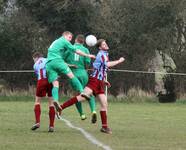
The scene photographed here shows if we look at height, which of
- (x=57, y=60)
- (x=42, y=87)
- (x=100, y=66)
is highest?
(x=57, y=60)

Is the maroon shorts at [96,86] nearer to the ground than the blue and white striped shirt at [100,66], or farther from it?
nearer to the ground

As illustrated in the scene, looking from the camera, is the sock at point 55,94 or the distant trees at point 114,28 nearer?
the sock at point 55,94

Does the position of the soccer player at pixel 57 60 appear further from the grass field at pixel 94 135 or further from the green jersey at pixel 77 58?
the green jersey at pixel 77 58

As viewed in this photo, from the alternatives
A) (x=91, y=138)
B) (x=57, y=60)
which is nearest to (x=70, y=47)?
(x=57, y=60)

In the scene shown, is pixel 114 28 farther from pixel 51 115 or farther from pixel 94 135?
pixel 94 135

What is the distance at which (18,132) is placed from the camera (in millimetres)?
13961

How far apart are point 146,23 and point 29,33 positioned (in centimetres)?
623

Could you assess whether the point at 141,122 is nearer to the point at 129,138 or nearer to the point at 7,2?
the point at 129,138

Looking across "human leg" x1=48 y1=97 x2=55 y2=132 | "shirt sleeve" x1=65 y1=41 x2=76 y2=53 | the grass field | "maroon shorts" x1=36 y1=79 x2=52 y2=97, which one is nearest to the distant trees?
the grass field

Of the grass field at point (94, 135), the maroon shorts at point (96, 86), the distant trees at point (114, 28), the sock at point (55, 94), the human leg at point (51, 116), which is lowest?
the grass field at point (94, 135)

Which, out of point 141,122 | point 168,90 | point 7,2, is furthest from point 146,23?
point 141,122

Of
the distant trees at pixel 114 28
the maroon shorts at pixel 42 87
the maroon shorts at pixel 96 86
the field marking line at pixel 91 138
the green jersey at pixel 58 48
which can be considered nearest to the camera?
the field marking line at pixel 91 138

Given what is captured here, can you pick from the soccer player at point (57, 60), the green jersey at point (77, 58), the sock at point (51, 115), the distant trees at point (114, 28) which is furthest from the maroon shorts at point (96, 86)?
the distant trees at point (114, 28)

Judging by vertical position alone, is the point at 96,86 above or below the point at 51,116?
above
